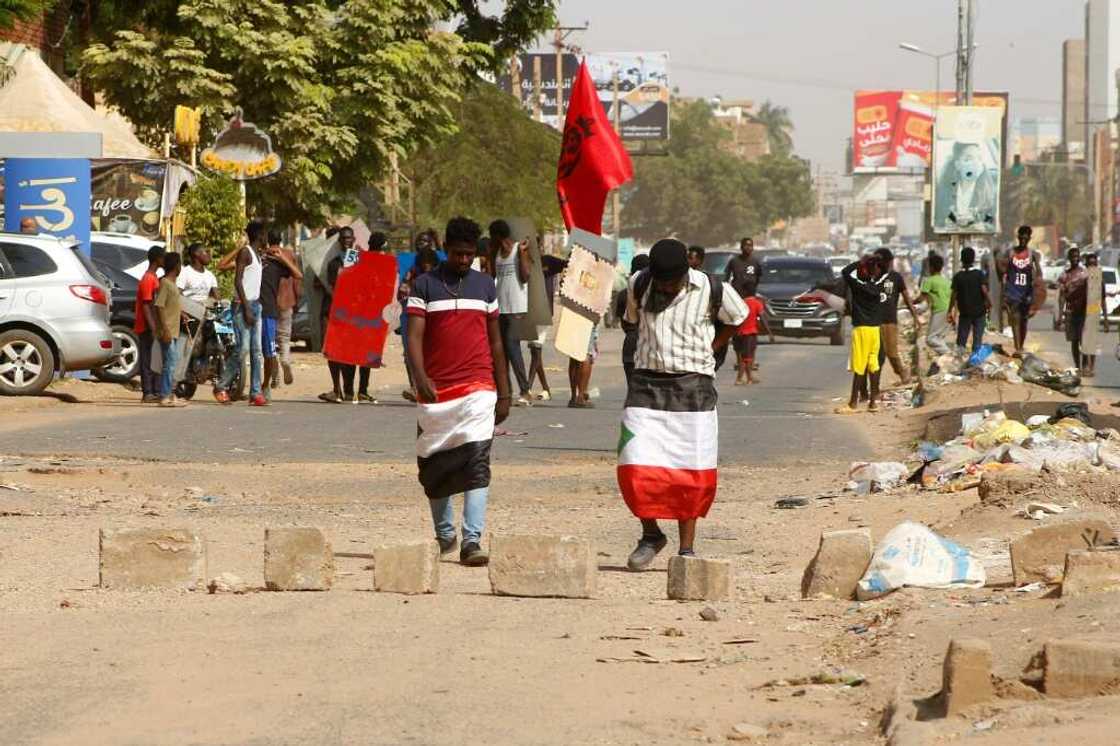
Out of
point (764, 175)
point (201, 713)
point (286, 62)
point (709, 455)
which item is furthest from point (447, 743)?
point (764, 175)

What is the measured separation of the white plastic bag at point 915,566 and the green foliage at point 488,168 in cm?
4437

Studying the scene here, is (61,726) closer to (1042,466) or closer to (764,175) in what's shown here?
(1042,466)

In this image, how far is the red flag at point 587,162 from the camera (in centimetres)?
1523

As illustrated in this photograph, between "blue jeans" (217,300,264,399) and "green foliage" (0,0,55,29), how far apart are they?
3538 millimetres

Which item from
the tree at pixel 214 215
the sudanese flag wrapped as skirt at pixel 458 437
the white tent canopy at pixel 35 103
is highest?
the white tent canopy at pixel 35 103

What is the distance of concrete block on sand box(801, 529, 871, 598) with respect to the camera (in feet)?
28.6

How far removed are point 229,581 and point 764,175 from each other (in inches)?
5341

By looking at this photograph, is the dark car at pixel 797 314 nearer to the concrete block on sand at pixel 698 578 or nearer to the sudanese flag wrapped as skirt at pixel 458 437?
the sudanese flag wrapped as skirt at pixel 458 437

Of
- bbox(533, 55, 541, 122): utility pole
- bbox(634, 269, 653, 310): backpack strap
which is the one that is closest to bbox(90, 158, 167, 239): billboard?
bbox(634, 269, 653, 310): backpack strap

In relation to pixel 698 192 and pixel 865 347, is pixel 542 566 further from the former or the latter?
pixel 698 192

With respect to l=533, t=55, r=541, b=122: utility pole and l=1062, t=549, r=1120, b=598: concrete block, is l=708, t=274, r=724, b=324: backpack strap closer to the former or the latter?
l=1062, t=549, r=1120, b=598: concrete block

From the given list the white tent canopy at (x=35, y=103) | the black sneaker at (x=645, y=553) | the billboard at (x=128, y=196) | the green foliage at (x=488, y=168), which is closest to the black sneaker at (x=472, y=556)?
the black sneaker at (x=645, y=553)

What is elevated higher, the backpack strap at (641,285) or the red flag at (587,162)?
the red flag at (587,162)

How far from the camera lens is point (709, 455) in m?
9.44
